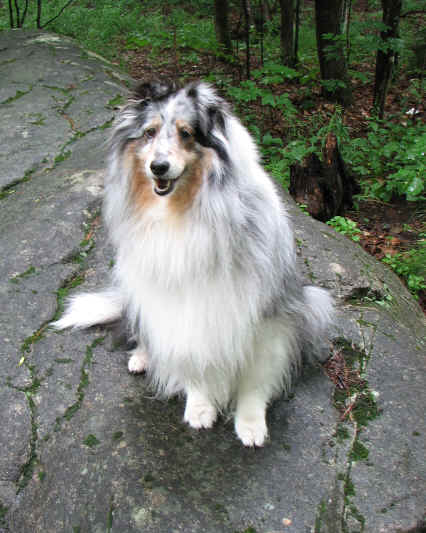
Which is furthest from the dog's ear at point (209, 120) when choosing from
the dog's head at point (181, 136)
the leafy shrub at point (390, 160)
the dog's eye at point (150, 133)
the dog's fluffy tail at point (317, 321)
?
the leafy shrub at point (390, 160)

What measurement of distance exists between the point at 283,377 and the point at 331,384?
31 centimetres

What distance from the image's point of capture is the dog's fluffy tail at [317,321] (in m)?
2.54

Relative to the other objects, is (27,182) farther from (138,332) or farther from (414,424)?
(414,424)

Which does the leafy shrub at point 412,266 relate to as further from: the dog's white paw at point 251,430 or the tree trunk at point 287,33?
the tree trunk at point 287,33

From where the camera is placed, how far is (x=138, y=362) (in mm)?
2627

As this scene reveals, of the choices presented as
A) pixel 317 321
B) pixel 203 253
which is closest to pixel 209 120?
pixel 203 253

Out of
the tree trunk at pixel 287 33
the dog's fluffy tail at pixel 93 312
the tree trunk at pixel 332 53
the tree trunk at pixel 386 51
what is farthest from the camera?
the tree trunk at pixel 287 33

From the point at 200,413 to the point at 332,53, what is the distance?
18.0ft

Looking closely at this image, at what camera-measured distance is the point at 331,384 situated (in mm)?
2588

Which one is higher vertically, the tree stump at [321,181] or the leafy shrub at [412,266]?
the tree stump at [321,181]

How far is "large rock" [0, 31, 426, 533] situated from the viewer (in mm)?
1956

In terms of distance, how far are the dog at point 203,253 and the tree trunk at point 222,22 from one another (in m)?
7.16

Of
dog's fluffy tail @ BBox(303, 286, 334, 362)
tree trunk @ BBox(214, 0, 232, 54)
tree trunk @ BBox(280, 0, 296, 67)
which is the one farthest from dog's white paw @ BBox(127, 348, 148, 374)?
tree trunk @ BBox(214, 0, 232, 54)

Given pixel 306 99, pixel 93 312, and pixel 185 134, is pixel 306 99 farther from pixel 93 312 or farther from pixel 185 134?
pixel 185 134
